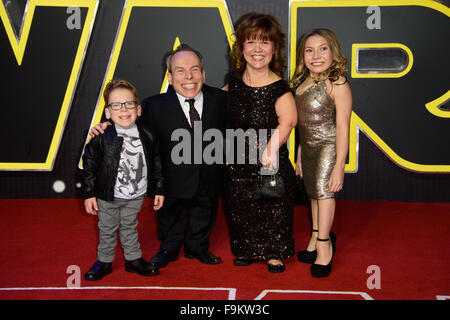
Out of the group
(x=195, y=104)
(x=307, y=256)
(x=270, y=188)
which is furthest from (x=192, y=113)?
(x=307, y=256)

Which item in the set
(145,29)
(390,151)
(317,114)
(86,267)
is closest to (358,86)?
(390,151)

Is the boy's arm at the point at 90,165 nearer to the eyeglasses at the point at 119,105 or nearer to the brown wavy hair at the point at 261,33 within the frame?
the eyeglasses at the point at 119,105

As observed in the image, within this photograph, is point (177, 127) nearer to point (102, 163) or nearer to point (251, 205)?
point (102, 163)

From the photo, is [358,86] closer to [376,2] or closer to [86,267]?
[376,2]

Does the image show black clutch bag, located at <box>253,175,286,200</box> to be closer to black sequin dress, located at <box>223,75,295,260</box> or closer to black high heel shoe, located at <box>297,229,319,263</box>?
black sequin dress, located at <box>223,75,295,260</box>

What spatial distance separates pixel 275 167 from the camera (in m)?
2.57

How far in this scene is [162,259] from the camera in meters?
2.70

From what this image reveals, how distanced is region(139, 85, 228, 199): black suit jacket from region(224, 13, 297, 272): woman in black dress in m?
0.12

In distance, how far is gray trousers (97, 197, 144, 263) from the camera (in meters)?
2.48

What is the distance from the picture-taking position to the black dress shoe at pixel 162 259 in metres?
2.65

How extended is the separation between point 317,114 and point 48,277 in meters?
1.92

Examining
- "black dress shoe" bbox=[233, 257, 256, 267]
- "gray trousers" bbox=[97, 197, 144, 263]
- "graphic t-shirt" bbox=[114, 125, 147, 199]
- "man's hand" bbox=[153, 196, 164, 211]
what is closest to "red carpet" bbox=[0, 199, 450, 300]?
"black dress shoe" bbox=[233, 257, 256, 267]

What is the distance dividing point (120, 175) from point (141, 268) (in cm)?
59

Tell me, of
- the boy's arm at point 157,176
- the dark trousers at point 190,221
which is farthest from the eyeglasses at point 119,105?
the dark trousers at point 190,221
